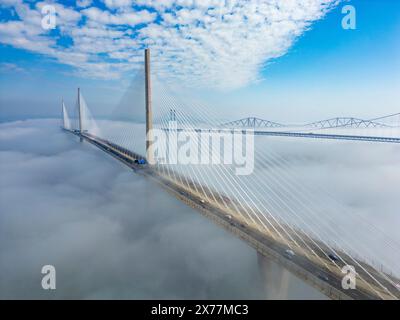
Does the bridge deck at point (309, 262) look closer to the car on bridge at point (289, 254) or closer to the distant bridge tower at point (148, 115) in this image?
the car on bridge at point (289, 254)

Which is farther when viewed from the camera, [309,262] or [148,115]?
[148,115]

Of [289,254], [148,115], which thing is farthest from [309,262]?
[148,115]

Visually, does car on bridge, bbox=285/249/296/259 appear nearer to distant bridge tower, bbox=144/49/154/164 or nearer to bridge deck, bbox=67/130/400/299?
bridge deck, bbox=67/130/400/299

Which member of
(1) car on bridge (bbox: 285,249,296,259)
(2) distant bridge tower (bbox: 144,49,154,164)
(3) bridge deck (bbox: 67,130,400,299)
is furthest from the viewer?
(2) distant bridge tower (bbox: 144,49,154,164)

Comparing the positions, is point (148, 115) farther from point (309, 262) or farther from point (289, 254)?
point (309, 262)

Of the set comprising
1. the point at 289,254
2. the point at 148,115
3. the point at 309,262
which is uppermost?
the point at 148,115

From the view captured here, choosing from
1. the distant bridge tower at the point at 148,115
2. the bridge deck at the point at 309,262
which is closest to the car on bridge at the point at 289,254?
the bridge deck at the point at 309,262

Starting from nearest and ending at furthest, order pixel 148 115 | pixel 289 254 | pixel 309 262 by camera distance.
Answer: pixel 309 262
pixel 289 254
pixel 148 115

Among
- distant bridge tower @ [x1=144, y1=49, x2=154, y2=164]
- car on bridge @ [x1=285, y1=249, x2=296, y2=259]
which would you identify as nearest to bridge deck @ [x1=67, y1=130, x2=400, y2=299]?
car on bridge @ [x1=285, y1=249, x2=296, y2=259]

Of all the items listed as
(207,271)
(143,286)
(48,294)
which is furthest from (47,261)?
(207,271)
